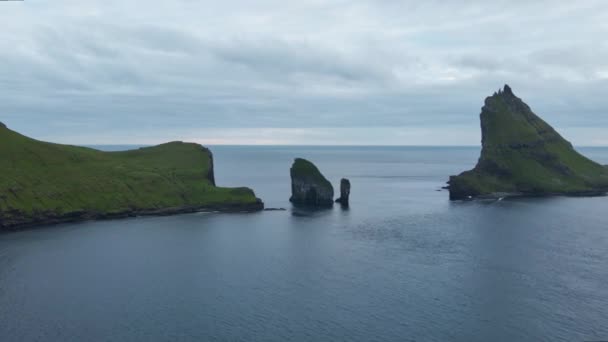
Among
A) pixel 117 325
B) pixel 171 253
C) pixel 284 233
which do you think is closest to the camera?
pixel 117 325

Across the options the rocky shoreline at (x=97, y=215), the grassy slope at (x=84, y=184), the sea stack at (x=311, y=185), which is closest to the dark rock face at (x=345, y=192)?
the sea stack at (x=311, y=185)

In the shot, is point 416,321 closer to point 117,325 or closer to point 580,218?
point 117,325

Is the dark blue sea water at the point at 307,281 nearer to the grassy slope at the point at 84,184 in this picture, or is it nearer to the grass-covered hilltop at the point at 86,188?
the grass-covered hilltop at the point at 86,188

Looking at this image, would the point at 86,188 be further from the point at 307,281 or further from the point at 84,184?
the point at 307,281

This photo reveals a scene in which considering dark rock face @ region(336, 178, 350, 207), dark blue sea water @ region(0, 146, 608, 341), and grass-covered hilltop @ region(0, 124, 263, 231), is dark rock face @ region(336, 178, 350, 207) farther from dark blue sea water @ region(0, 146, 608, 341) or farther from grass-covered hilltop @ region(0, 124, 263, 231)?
dark blue sea water @ region(0, 146, 608, 341)

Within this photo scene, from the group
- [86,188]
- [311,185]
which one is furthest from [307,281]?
[311,185]

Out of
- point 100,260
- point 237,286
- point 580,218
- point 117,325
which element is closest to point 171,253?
point 100,260

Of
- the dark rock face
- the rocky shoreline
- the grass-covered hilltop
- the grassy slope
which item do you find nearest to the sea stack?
the dark rock face
